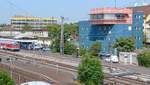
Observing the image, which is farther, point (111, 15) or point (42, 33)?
point (42, 33)

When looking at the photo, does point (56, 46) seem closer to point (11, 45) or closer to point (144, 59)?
point (11, 45)

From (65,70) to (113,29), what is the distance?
25.3 metres

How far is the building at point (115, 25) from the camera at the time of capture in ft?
207

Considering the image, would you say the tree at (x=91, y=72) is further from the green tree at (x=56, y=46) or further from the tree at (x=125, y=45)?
the green tree at (x=56, y=46)

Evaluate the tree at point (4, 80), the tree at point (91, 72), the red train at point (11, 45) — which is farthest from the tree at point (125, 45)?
the tree at point (4, 80)

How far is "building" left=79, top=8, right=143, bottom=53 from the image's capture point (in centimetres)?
6303

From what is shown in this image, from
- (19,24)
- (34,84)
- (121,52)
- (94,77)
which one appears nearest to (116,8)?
(121,52)

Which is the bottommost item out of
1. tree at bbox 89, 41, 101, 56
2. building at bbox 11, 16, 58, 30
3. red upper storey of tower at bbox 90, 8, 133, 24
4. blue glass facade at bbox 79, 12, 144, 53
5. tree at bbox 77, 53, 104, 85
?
tree at bbox 77, 53, 104, 85

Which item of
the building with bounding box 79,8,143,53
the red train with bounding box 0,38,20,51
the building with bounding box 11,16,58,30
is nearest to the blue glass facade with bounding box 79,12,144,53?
the building with bounding box 79,8,143,53

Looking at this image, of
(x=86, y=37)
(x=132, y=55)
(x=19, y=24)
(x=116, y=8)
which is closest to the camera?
(x=132, y=55)

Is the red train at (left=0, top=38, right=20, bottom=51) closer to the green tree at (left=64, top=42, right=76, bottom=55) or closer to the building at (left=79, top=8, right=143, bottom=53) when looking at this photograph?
the green tree at (left=64, top=42, right=76, bottom=55)

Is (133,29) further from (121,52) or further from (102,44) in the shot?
(121,52)

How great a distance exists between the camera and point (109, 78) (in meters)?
32.0

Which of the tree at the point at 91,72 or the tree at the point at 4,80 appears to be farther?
the tree at the point at 91,72
